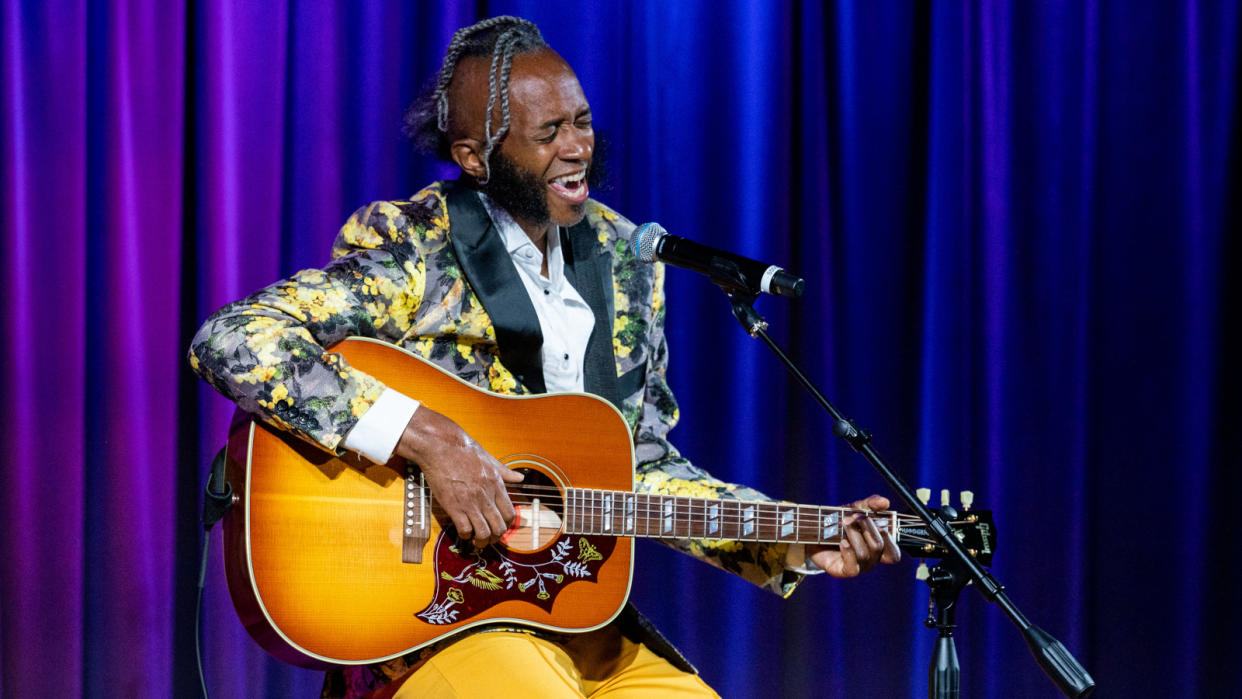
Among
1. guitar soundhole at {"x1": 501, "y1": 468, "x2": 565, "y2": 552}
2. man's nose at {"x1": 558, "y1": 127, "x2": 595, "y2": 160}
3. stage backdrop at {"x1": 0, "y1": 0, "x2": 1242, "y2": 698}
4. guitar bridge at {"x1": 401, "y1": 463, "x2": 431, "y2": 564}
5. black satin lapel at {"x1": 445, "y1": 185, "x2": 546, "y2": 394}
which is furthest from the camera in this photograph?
stage backdrop at {"x1": 0, "y1": 0, "x2": 1242, "y2": 698}

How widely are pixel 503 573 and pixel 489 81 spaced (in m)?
1.10

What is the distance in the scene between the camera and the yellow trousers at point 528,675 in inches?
74.6

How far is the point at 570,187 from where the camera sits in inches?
96.3

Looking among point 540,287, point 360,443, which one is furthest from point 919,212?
point 360,443

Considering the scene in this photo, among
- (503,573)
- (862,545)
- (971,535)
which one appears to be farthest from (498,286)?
(971,535)

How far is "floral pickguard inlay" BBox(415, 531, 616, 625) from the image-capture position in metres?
1.99

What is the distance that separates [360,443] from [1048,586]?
9.40ft

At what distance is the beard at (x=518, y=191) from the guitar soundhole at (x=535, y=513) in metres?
0.66

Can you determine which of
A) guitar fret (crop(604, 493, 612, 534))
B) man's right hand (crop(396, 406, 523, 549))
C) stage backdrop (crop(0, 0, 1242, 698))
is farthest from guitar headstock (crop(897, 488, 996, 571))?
stage backdrop (crop(0, 0, 1242, 698))

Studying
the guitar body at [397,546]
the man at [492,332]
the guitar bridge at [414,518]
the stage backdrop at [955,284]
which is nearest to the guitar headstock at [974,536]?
→ the man at [492,332]

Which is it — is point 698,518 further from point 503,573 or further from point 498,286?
point 498,286

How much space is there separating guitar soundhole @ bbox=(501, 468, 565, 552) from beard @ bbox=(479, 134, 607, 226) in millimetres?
656

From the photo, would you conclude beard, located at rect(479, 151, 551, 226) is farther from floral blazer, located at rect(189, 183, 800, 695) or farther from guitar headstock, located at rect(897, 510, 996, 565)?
guitar headstock, located at rect(897, 510, 996, 565)

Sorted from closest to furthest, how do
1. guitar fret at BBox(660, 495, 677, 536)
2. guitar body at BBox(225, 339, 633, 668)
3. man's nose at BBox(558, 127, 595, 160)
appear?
guitar body at BBox(225, 339, 633, 668)
guitar fret at BBox(660, 495, 677, 536)
man's nose at BBox(558, 127, 595, 160)
